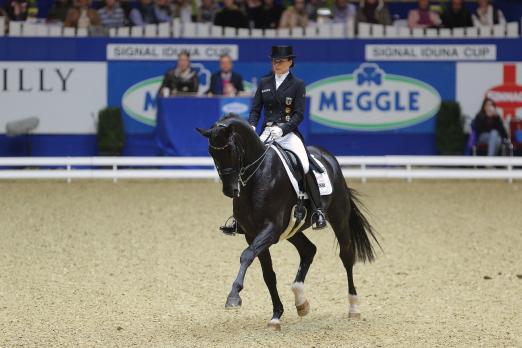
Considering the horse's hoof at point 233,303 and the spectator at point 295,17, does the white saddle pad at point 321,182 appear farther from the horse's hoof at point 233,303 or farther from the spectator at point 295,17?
the spectator at point 295,17

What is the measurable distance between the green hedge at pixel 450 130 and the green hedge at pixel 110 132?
5.56 metres

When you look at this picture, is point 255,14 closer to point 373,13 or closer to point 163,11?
point 163,11

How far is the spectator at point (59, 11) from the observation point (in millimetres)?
18516

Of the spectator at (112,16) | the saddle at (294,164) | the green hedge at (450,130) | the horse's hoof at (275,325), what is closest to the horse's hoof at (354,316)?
the horse's hoof at (275,325)

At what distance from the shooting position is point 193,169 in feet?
57.2

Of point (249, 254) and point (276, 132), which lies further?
point (276, 132)

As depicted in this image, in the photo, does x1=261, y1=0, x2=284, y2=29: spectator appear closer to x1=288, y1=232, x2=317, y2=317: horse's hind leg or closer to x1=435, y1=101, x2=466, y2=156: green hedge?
x1=435, y1=101, x2=466, y2=156: green hedge

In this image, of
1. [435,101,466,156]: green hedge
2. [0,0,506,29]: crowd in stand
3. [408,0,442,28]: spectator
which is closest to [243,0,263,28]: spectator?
[0,0,506,29]: crowd in stand

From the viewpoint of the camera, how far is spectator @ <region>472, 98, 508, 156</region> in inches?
682

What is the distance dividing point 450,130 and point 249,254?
11.6 meters

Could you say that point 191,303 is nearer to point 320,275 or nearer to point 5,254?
point 320,275

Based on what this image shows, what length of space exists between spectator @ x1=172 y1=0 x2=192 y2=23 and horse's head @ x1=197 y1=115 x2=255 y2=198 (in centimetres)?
1179

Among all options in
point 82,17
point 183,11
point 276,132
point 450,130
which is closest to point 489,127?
point 450,130

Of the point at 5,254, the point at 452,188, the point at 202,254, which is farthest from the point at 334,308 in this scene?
the point at 452,188
